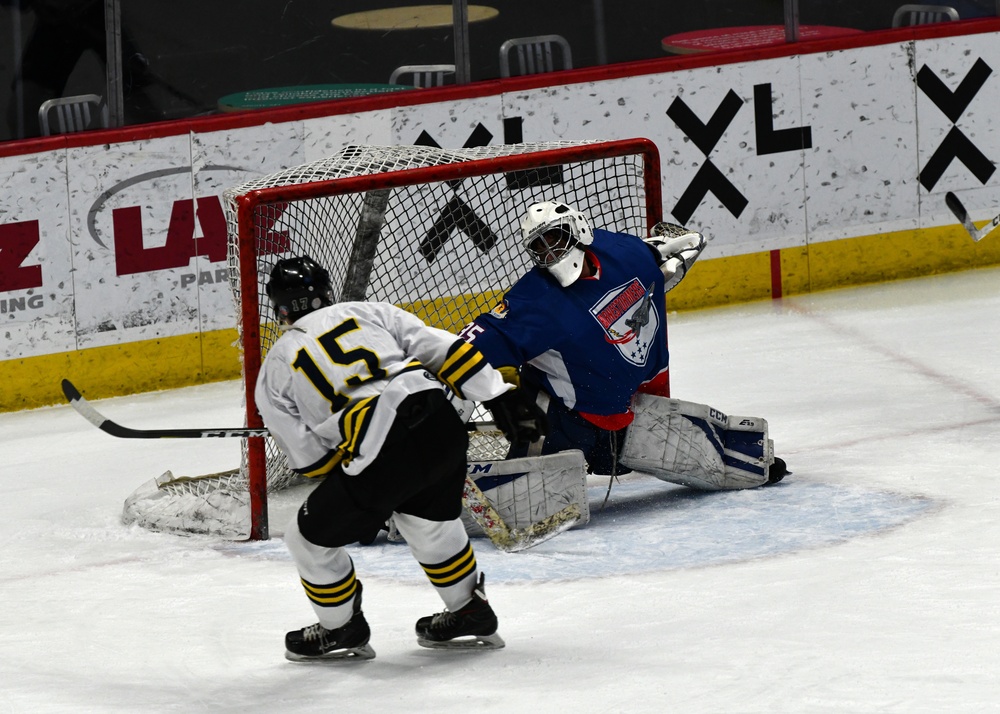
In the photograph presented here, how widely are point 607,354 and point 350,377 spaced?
3.84 ft

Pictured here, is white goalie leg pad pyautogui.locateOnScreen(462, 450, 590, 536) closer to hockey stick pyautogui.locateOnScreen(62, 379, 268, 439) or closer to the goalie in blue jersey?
the goalie in blue jersey

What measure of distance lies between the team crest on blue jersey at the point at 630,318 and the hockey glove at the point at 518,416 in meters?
0.79

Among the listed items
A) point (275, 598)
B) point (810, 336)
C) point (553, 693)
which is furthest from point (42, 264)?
point (553, 693)

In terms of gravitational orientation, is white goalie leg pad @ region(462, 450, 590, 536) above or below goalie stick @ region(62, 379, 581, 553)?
above

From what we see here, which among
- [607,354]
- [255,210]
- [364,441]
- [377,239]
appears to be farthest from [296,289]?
[377,239]

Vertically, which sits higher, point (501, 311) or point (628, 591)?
point (501, 311)

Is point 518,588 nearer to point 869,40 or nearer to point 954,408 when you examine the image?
point 954,408

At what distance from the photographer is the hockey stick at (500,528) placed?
13.6ft

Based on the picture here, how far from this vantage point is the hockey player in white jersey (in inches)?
126

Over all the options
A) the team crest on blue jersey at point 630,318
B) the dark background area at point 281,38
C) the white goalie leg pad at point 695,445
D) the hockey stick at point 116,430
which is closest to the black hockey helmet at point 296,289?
the hockey stick at point 116,430

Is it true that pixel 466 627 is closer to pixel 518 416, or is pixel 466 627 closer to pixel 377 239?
pixel 518 416

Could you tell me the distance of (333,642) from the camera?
3369 millimetres

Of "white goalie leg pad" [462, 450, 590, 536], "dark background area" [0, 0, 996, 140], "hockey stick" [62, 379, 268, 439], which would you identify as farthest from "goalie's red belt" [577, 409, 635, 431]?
"dark background area" [0, 0, 996, 140]

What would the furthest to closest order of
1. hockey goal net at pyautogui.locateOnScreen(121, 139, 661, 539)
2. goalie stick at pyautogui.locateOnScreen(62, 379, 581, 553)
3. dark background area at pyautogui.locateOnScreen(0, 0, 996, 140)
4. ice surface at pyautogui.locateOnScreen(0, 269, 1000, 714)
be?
dark background area at pyautogui.locateOnScreen(0, 0, 996, 140), hockey goal net at pyautogui.locateOnScreen(121, 139, 661, 539), goalie stick at pyautogui.locateOnScreen(62, 379, 581, 553), ice surface at pyautogui.locateOnScreen(0, 269, 1000, 714)
